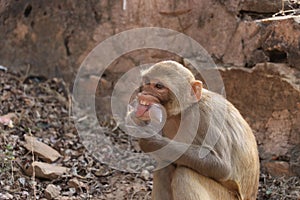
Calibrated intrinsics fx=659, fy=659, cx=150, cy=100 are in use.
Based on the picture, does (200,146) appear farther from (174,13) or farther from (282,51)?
(174,13)

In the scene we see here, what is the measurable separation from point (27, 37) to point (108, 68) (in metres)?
1.23

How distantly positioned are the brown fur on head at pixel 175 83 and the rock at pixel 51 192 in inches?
72.9

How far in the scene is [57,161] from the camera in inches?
289

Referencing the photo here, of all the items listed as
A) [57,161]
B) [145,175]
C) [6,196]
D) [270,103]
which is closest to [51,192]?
[6,196]

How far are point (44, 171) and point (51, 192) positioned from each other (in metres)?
0.33

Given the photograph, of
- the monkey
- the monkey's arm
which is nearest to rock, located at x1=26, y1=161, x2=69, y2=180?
the monkey

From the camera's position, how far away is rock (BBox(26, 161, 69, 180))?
22.7ft

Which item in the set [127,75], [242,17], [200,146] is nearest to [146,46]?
[127,75]

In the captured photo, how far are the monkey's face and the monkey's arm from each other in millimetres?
240

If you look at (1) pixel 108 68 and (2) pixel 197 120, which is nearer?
(2) pixel 197 120

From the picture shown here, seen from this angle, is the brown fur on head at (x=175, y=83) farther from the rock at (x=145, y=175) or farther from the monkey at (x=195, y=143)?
the rock at (x=145, y=175)

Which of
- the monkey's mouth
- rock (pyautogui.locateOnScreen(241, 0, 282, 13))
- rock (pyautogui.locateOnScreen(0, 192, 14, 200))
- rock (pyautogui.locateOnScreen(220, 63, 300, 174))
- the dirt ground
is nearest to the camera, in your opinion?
the monkey's mouth

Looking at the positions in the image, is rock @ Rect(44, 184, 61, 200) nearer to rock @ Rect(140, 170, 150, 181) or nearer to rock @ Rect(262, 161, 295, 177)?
rock @ Rect(140, 170, 150, 181)

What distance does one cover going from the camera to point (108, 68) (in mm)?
8422
